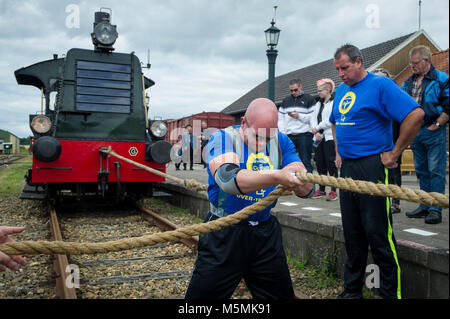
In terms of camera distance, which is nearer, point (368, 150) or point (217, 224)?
point (217, 224)

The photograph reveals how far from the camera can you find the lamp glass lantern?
820 centimetres

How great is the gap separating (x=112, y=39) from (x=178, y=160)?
8.63 metres

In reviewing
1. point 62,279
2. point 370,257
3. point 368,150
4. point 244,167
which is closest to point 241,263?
point 244,167

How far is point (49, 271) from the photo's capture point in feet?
13.3

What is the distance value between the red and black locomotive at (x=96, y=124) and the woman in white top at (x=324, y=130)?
104 inches

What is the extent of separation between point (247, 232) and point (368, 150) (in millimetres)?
1319

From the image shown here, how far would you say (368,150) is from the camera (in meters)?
2.98

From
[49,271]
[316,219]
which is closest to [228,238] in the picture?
[316,219]

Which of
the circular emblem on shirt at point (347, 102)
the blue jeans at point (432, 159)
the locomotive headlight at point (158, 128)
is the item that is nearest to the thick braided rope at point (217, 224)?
the circular emblem on shirt at point (347, 102)

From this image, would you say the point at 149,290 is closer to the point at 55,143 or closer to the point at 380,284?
the point at 380,284

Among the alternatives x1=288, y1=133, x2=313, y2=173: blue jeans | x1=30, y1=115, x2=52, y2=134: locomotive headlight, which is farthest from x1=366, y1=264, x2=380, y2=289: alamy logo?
x1=30, y1=115, x2=52, y2=134: locomotive headlight

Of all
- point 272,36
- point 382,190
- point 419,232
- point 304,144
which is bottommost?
point 419,232

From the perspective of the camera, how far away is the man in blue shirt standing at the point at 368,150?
2824 millimetres

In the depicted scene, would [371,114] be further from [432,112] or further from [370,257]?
[432,112]
